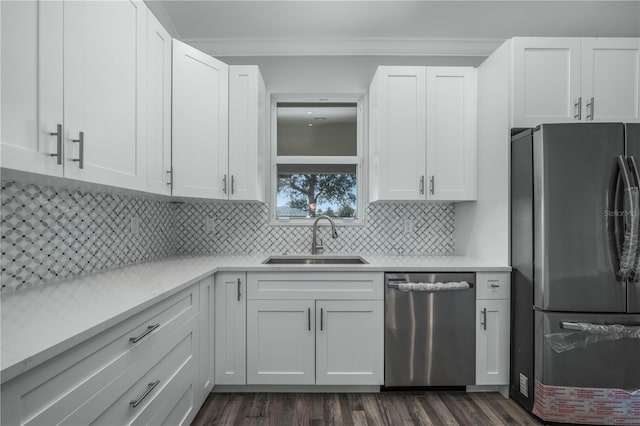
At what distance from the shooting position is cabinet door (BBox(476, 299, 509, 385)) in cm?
211

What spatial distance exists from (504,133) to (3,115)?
245 centimetres

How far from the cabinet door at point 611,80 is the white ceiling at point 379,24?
500 millimetres

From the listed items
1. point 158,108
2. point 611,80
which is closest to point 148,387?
point 158,108

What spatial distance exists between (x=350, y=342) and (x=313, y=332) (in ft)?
0.82

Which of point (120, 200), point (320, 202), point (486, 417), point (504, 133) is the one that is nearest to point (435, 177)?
point (504, 133)

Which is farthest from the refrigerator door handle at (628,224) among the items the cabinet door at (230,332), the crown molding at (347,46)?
the cabinet door at (230,332)

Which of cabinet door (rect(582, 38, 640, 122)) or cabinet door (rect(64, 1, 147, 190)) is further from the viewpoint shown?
cabinet door (rect(582, 38, 640, 122))

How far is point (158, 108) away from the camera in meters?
1.91

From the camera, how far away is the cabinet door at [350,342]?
6.92ft

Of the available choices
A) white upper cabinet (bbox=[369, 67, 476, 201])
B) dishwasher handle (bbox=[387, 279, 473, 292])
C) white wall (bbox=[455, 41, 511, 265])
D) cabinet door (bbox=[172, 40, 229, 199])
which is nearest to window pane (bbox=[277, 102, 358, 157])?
white upper cabinet (bbox=[369, 67, 476, 201])

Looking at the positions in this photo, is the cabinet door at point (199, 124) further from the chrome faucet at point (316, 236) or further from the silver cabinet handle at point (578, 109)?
the silver cabinet handle at point (578, 109)

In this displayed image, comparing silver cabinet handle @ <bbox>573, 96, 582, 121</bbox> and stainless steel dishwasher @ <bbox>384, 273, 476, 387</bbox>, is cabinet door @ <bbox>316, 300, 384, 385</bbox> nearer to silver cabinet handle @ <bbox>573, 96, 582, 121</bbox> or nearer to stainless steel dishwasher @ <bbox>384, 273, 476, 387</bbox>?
stainless steel dishwasher @ <bbox>384, 273, 476, 387</bbox>

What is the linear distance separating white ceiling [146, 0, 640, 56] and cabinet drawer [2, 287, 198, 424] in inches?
86.3

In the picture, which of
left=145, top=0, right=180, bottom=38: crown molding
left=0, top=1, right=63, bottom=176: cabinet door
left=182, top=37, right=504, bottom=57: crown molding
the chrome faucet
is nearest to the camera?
left=0, top=1, right=63, bottom=176: cabinet door
